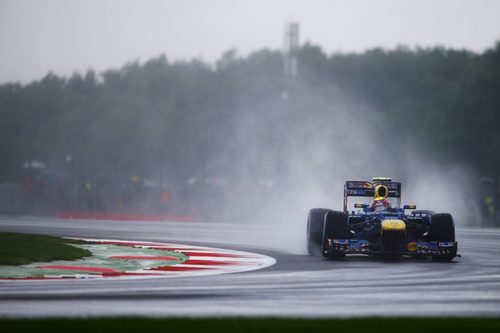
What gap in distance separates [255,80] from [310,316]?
77.4 meters

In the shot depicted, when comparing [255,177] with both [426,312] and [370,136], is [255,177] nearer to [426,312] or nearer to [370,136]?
[370,136]

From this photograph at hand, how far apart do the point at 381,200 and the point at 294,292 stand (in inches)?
315

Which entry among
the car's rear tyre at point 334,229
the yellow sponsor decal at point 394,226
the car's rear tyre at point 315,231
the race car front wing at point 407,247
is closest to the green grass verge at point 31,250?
the car's rear tyre at point 334,229

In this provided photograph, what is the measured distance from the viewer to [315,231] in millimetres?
22062

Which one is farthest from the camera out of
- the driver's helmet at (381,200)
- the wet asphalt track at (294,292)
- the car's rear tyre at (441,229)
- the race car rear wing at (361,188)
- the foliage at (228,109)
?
the foliage at (228,109)

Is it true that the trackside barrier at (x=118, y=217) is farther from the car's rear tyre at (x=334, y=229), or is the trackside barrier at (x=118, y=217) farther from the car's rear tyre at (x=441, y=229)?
the car's rear tyre at (x=441, y=229)

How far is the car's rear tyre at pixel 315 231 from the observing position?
2180cm

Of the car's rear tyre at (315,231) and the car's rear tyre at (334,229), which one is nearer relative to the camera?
the car's rear tyre at (334,229)

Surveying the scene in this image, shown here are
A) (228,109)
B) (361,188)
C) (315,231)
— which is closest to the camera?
(315,231)

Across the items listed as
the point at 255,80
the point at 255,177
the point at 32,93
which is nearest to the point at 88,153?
the point at 32,93

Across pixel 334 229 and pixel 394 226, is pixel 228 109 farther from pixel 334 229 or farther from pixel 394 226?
pixel 394 226

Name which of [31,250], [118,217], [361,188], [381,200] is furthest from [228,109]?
[31,250]
